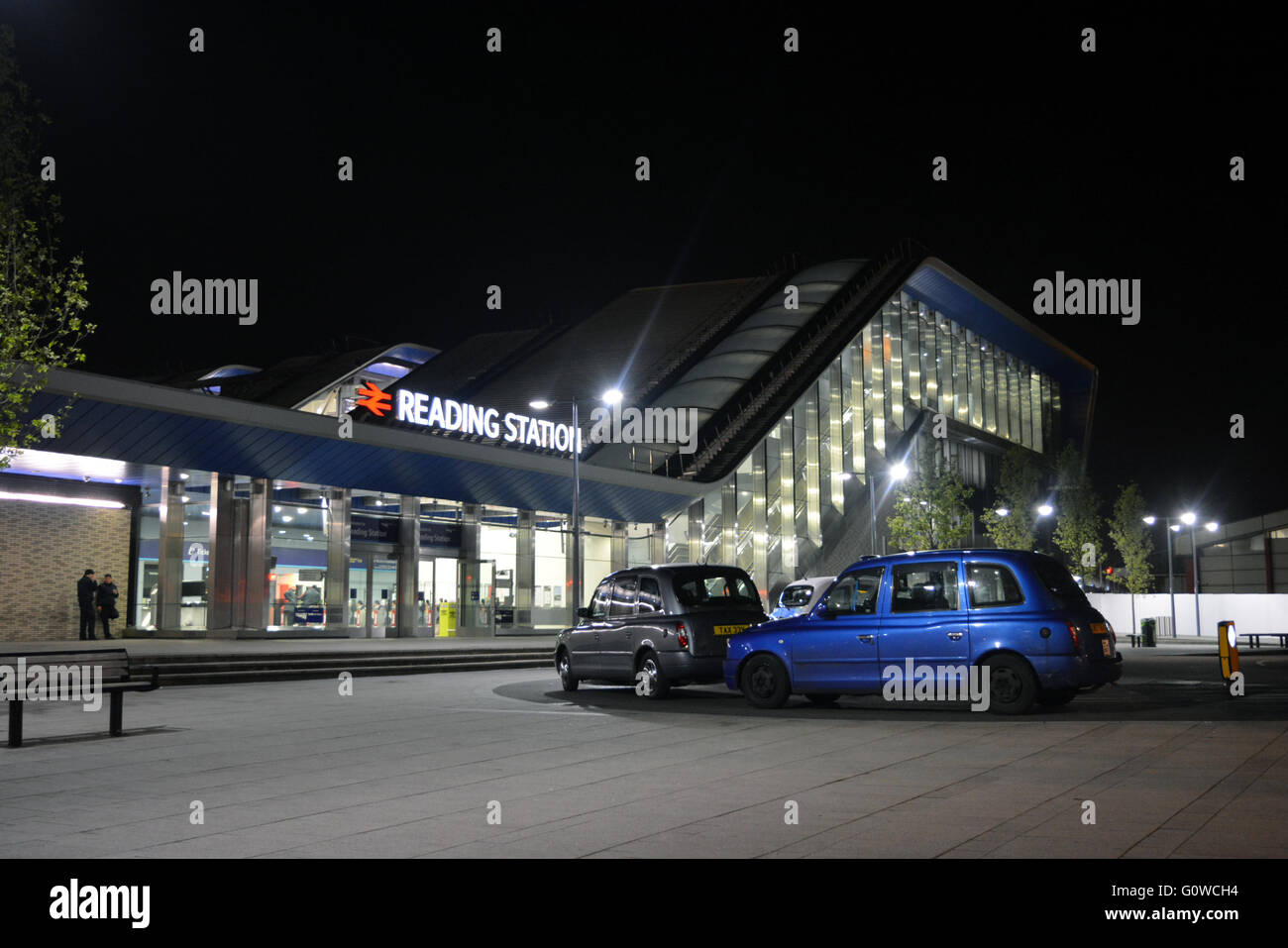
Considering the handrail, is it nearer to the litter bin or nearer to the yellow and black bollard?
the litter bin

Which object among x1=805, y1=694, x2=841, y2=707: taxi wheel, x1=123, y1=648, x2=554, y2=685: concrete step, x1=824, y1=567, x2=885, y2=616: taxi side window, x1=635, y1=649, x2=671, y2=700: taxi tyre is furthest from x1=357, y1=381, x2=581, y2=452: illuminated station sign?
x1=824, y1=567, x2=885, y2=616: taxi side window

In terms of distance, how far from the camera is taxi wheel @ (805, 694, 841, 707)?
15.2m

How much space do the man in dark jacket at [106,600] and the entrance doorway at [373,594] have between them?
Result: 17.8ft

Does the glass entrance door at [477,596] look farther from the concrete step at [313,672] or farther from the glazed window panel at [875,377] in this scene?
the glazed window panel at [875,377]

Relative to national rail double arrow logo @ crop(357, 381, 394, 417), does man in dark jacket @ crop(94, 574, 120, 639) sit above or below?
below

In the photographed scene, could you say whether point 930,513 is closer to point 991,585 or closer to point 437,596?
point 437,596

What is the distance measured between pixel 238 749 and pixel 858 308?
46.9m

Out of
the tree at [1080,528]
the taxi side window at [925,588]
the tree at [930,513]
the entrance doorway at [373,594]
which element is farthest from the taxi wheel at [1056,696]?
the tree at [1080,528]

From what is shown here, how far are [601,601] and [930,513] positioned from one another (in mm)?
29398

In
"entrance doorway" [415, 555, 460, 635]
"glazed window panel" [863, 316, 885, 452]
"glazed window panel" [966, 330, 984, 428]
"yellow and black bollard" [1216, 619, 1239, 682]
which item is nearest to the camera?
"yellow and black bollard" [1216, 619, 1239, 682]

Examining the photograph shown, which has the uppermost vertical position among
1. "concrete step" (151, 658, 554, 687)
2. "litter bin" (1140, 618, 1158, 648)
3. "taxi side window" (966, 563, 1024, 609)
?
"taxi side window" (966, 563, 1024, 609)

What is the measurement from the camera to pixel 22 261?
49.2 ft

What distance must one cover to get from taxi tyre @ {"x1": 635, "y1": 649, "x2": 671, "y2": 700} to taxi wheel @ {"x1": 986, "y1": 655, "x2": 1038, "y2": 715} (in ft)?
16.0
